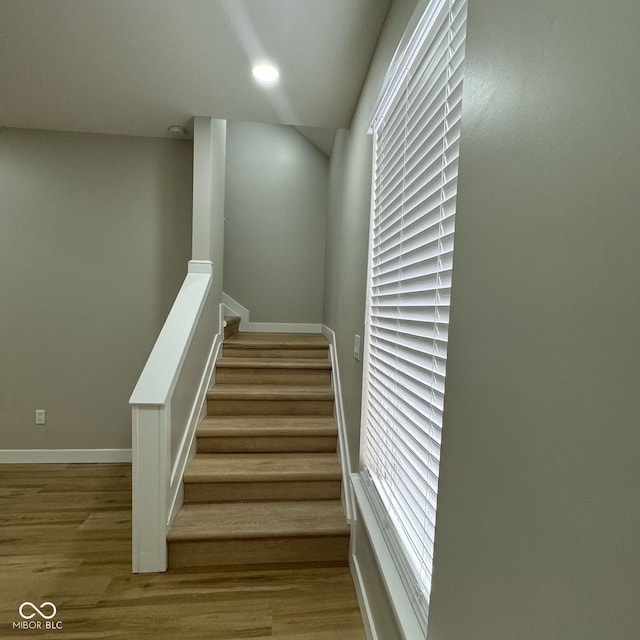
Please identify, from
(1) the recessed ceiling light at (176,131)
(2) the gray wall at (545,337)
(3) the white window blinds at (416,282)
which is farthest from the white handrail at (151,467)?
(1) the recessed ceiling light at (176,131)

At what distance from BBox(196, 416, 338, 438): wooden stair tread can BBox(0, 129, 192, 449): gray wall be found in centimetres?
114

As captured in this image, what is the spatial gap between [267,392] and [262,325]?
150 cm

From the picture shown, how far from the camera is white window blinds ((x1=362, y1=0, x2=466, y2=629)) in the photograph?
951mm

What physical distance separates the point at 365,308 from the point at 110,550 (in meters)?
1.85

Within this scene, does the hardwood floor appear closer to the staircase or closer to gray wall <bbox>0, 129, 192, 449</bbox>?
the staircase

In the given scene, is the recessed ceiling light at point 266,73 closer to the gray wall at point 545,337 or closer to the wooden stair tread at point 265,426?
the gray wall at point 545,337

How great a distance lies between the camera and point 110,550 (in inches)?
77.5

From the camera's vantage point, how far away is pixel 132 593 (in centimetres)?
169

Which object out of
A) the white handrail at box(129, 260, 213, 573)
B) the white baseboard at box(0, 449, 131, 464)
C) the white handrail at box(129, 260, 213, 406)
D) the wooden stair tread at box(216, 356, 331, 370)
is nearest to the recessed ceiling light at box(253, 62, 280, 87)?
the white handrail at box(129, 260, 213, 406)

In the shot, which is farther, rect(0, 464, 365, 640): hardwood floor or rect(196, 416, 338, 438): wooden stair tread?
rect(196, 416, 338, 438): wooden stair tread

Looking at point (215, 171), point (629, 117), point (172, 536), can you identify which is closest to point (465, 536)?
point (629, 117)

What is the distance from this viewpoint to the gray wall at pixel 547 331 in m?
0.41

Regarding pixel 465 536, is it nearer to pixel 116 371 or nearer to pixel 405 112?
pixel 405 112

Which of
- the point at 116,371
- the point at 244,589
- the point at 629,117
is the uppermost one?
the point at 629,117
